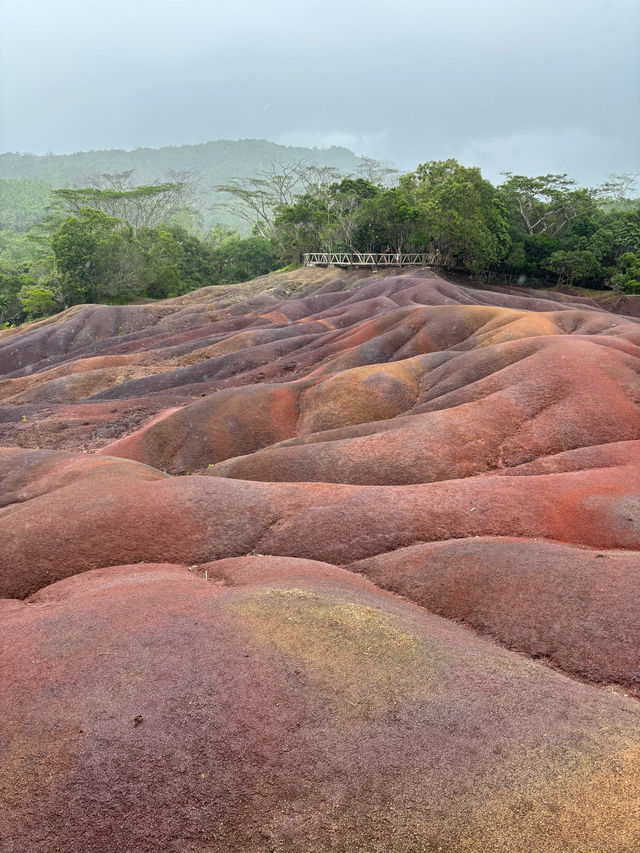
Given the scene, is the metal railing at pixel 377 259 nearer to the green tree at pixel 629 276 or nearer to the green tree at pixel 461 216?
the green tree at pixel 461 216

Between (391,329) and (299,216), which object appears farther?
(299,216)

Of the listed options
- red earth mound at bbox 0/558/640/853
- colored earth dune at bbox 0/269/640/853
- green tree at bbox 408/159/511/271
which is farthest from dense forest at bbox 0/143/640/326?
red earth mound at bbox 0/558/640/853

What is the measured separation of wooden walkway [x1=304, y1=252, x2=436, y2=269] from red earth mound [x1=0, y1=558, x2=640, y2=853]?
240 feet

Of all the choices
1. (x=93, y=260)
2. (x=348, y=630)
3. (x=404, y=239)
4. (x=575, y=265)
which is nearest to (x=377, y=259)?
(x=404, y=239)

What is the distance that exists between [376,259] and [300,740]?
78.0m

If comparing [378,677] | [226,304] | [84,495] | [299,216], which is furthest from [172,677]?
[299,216]

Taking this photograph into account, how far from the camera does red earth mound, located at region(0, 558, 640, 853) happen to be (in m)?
5.51

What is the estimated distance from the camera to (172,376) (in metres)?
45.8

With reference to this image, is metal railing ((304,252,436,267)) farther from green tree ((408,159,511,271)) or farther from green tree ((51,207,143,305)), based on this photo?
green tree ((51,207,143,305))

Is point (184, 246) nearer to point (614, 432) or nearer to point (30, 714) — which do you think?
point (614, 432)

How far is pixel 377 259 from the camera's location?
7975cm

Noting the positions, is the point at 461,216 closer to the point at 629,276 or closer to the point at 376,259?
the point at 376,259

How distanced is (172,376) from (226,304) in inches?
1037

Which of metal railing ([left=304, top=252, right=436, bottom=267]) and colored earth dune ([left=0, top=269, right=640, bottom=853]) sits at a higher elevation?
metal railing ([left=304, top=252, right=436, bottom=267])
